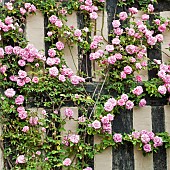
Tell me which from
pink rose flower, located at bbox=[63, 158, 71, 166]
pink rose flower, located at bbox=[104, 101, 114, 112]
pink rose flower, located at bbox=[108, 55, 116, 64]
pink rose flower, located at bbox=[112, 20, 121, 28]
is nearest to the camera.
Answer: pink rose flower, located at bbox=[63, 158, 71, 166]

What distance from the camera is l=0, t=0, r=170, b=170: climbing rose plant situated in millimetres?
3027

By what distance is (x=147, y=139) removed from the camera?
3.07m

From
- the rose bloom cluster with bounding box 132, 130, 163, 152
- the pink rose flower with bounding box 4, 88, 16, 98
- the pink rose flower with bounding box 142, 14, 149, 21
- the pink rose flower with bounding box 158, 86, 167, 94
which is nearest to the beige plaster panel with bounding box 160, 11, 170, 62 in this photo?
the pink rose flower with bounding box 142, 14, 149, 21

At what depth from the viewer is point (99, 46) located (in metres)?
3.25

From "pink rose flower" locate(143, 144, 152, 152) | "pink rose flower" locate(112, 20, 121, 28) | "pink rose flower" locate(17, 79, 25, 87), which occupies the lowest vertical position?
"pink rose flower" locate(143, 144, 152, 152)

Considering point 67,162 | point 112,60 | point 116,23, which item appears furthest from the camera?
point 116,23

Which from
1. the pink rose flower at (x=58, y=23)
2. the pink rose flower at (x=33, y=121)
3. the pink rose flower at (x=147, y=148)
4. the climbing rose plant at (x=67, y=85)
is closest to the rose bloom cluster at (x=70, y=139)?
the climbing rose plant at (x=67, y=85)

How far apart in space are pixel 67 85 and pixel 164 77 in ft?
2.41

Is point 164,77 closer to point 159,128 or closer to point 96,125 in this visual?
point 159,128

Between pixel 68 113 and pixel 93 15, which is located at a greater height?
pixel 93 15

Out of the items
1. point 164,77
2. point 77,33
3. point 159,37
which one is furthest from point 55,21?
point 164,77

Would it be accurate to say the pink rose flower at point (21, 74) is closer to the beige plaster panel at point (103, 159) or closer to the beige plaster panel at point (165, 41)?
the beige plaster panel at point (103, 159)

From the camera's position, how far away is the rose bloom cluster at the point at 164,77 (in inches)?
124

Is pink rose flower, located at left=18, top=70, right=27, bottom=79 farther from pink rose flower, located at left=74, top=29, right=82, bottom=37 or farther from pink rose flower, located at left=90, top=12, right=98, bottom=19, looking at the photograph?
pink rose flower, located at left=90, top=12, right=98, bottom=19
